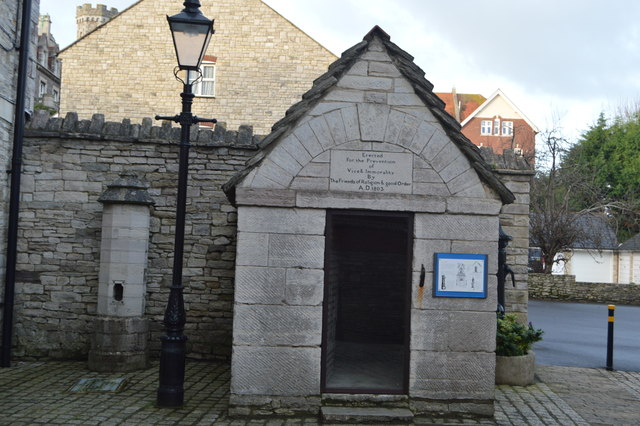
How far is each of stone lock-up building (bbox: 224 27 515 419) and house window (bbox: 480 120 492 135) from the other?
1708 inches

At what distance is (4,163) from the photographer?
414 inches

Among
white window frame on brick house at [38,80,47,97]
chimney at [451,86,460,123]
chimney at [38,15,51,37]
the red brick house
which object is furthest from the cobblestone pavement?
chimney at [38,15,51,37]

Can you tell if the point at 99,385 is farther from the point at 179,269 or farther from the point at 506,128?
the point at 506,128

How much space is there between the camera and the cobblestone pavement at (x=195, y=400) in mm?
7258

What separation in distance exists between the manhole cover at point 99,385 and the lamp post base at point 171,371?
3.80 ft

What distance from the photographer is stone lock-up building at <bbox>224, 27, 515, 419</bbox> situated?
7.43m

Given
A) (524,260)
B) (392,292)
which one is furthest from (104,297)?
(524,260)

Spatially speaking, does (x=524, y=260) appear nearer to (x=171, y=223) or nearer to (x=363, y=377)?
(x=363, y=377)

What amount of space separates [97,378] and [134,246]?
2.08 meters

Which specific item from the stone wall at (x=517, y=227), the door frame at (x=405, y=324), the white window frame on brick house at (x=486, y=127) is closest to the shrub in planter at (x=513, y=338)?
the stone wall at (x=517, y=227)

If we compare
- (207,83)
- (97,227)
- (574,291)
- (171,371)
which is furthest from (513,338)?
(574,291)

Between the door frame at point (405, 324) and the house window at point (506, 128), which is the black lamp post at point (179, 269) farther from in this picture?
the house window at point (506, 128)

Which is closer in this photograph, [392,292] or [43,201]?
[43,201]

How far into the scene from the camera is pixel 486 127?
49.6m
